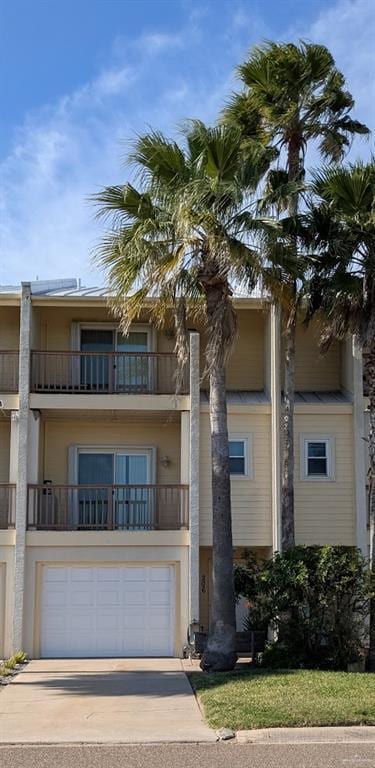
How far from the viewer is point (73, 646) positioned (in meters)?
19.0

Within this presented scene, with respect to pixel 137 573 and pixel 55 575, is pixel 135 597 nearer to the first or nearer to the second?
pixel 137 573

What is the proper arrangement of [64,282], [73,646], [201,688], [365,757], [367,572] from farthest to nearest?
[64,282], [73,646], [367,572], [201,688], [365,757]

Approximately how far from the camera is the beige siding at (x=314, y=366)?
2141cm

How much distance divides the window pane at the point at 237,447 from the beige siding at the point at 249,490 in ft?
0.69

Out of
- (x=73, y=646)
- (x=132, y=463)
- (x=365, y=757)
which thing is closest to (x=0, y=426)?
(x=132, y=463)

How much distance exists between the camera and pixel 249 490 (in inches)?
771

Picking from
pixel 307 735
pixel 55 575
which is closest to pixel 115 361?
pixel 55 575

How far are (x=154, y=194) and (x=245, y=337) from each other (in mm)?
6111

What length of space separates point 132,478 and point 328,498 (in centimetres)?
460

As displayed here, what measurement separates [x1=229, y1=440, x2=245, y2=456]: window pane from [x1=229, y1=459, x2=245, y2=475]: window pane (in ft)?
0.51

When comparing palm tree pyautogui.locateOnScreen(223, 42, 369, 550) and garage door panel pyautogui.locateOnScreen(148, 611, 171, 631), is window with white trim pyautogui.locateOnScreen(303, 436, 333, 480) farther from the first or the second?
garage door panel pyautogui.locateOnScreen(148, 611, 171, 631)

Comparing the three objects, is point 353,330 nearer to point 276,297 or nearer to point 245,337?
point 276,297

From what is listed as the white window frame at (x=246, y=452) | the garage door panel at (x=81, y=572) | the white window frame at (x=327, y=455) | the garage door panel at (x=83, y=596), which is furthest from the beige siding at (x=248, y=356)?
the garage door panel at (x=83, y=596)

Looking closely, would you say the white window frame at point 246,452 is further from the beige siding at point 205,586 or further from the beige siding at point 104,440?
the beige siding at point 205,586
